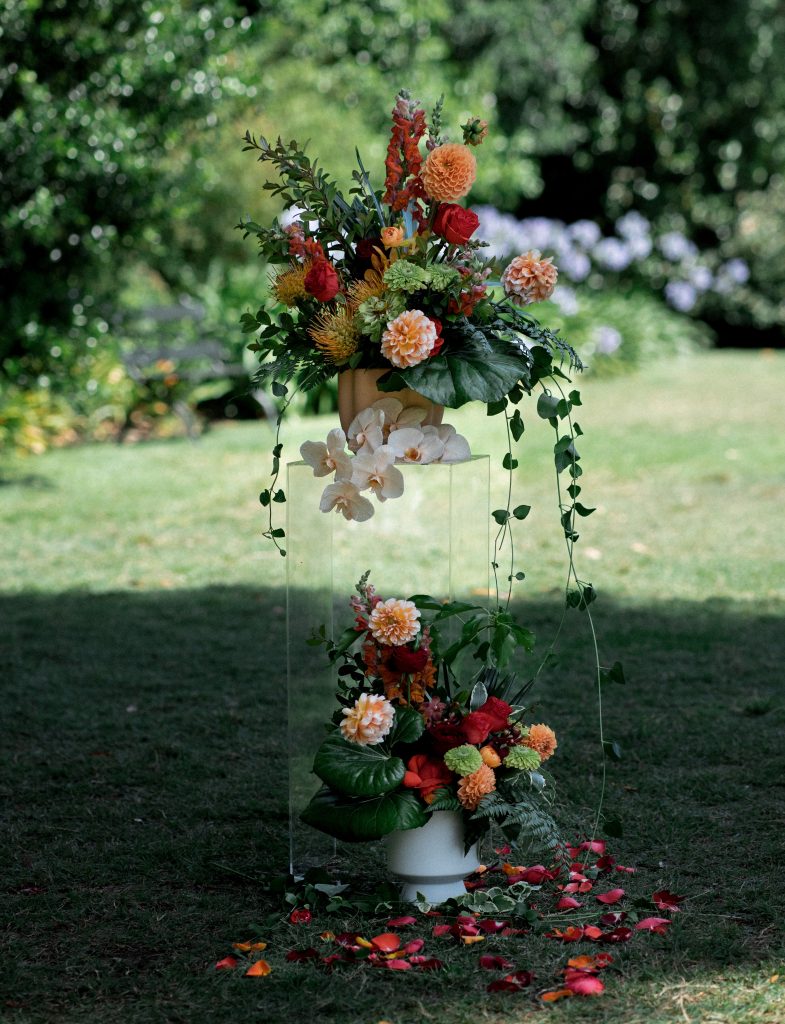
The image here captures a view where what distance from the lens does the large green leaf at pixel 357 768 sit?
2.71 meters

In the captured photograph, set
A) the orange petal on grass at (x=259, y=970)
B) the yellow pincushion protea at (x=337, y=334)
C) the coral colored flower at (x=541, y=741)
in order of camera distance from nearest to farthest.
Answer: the orange petal on grass at (x=259, y=970) < the yellow pincushion protea at (x=337, y=334) < the coral colored flower at (x=541, y=741)

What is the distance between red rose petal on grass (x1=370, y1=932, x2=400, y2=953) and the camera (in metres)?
2.62

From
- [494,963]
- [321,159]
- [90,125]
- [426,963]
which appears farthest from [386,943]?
[321,159]

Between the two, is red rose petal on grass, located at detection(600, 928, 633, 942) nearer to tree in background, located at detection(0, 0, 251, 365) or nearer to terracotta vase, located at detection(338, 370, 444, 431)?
terracotta vase, located at detection(338, 370, 444, 431)

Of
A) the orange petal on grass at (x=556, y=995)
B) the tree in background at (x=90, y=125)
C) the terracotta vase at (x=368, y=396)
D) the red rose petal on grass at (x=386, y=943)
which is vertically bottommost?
the orange petal on grass at (x=556, y=995)

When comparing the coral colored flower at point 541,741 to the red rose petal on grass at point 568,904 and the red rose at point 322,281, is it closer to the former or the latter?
the red rose petal on grass at point 568,904

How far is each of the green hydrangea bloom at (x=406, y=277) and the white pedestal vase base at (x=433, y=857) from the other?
3.68 ft

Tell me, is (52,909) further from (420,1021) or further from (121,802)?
(420,1021)

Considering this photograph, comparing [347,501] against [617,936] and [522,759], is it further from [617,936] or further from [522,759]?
[617,936]

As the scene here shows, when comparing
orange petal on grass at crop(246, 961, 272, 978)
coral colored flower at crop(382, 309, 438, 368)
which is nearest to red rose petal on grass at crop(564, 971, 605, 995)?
orange petal on grass at crop(246, 961, 272, 978)

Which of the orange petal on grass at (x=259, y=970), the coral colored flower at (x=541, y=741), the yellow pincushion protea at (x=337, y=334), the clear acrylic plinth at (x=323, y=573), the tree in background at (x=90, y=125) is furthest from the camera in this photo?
the tree in background at (x=90, y=125)

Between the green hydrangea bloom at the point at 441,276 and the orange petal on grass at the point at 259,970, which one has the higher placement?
the green hydrangea bloom at the point at 441,276

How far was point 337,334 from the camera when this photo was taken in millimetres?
2781

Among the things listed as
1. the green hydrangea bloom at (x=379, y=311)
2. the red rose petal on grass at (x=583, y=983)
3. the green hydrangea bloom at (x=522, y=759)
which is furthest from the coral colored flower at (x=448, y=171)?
the red rose petal on grass at (x=583, y=983)
